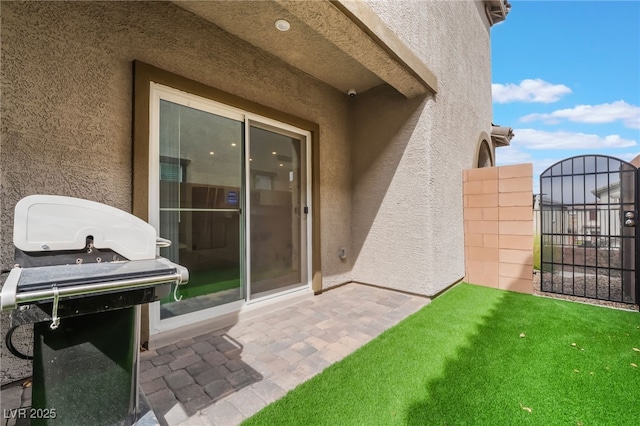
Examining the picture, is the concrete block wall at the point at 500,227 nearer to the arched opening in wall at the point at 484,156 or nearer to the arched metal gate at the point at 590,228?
the arched metal gate at the point at 590,228

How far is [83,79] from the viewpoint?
321 cm

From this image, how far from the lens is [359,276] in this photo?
688cm

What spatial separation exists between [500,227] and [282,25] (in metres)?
6.41

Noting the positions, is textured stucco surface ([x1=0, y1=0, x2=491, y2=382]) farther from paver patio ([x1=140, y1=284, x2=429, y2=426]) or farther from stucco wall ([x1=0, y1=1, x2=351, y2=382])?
paver patio ([x1=140, y1=284, x2=429, y2=426])

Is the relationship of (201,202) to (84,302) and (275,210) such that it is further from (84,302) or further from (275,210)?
(84,302)

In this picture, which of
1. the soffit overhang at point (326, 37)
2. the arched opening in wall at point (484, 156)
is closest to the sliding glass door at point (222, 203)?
the soffit overhang at point (326, 37)

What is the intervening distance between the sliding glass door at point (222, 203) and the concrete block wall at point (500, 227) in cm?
453

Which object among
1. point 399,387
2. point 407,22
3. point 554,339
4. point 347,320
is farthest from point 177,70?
point 554,339

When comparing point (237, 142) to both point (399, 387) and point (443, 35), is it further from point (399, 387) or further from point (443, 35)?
point (443, 35)

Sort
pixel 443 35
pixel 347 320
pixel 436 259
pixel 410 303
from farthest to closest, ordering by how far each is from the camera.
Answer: pixel 443 35, pixel 436 259, pixel 410 303, pixel 347 320

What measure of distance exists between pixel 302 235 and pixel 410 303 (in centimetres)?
270

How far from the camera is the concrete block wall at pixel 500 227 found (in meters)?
6.05

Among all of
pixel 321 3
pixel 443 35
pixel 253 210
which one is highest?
pixel 443 35

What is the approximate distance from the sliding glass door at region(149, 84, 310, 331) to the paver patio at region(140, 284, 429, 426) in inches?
22.7
